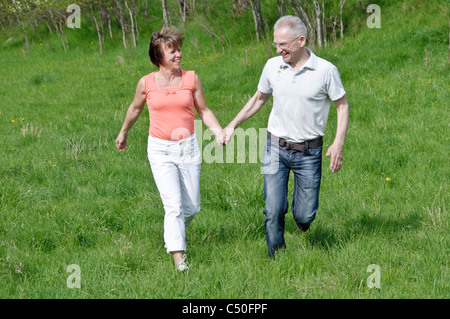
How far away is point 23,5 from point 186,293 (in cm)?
2225

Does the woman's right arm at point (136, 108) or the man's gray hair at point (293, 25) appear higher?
the man's gray hair at point (293, 25)

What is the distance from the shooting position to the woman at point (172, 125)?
4113mm

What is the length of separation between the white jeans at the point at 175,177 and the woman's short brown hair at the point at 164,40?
697 mm

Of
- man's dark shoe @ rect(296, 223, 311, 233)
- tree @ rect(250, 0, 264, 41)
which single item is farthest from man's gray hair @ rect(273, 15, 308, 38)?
tree @ rect(250, 0, 264, 41)

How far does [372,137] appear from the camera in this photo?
23.4 ft

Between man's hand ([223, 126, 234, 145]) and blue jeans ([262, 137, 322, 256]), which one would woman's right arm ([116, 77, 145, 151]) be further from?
blue jeans ([262, 137, 322, 256])

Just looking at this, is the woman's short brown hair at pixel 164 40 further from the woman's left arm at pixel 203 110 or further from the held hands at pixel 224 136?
the held hands at pixel 224 136

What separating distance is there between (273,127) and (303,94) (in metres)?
0.42

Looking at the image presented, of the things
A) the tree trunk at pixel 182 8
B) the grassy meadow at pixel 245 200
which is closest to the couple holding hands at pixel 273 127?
the grassy meadow at pixel 245 200

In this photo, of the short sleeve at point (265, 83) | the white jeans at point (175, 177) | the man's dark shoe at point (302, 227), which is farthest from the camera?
the man's dark shoe at point (302, 227)

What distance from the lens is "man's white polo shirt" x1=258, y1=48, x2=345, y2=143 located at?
4023mm

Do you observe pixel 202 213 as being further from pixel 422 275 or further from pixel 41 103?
pixel 41 103

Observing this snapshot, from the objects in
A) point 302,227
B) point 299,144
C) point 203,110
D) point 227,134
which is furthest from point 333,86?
point 302,227

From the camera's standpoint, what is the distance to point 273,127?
4297 mm
